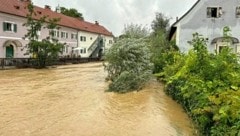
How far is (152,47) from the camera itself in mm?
28250

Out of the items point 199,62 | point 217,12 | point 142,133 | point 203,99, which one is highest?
point 217,12

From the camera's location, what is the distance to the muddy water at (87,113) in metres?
11.0

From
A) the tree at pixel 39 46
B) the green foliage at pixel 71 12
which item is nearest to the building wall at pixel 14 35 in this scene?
the tree at pixel 39 46

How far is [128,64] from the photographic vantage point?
2058 cm

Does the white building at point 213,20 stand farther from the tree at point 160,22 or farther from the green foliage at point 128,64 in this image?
the tree at point 160,22

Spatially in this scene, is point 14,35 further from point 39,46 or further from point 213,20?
point 213,20

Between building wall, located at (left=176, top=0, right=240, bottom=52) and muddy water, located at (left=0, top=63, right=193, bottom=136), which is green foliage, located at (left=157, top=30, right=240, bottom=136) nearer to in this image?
muddy water, located at (left=0, top=63, right=193, bottom=136)

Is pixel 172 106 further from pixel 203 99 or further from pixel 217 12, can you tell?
pixel 217 12

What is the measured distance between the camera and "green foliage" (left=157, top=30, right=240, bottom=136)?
823 centimetres

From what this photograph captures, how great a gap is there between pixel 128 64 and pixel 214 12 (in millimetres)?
12124

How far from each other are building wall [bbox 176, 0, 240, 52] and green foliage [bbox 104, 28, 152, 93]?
8964 mm

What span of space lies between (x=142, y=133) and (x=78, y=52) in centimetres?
5178

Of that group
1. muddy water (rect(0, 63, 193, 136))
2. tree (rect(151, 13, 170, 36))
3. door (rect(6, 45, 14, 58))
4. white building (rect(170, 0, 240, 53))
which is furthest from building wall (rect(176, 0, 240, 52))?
tree (rect(151, 13, 170, 36))

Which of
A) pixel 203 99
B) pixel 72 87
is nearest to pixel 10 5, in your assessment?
pixel 72 87
